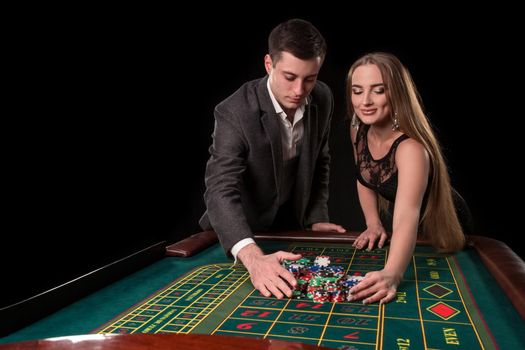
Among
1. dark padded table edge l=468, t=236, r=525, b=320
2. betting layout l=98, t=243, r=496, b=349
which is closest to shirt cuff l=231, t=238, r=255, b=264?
betting layout l=98, t=243, r=496, b=349

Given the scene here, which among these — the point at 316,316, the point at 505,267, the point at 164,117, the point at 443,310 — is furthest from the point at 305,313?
the point at 164,117

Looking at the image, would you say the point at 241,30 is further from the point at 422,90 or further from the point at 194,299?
the point at 194,299

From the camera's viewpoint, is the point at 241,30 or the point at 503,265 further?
the point at 241,30

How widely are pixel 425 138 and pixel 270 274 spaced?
112 cm

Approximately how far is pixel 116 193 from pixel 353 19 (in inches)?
104

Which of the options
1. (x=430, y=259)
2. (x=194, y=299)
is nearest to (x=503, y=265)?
(x=430, y=259)

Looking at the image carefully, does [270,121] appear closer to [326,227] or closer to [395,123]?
[395,123]

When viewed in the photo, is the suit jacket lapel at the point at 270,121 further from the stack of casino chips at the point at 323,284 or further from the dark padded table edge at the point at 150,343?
the dark padded table edge at the point at 150,343

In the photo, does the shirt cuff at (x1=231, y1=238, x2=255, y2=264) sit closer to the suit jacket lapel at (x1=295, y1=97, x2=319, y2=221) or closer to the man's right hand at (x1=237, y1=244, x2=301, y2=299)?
the man's right hand at (x1=237, y1=244, x2=301, y2=299)

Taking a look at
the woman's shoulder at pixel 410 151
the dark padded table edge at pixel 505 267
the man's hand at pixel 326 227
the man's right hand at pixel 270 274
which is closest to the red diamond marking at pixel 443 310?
the dark padded table edge at pixel 505 267

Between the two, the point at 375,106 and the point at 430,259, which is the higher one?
the point at 375,106

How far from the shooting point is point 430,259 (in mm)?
2451

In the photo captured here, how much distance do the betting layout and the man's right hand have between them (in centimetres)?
4

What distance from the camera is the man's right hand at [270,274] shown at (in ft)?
6.37
